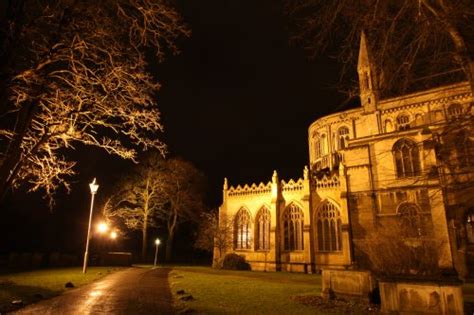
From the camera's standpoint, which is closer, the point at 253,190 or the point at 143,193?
the point at 253,190

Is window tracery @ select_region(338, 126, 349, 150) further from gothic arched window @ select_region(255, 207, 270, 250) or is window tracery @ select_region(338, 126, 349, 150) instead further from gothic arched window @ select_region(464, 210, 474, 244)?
gothic arched window @ select_region(464, 210, 474, 244)

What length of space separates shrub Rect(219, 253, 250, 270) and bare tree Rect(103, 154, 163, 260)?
36.0ft

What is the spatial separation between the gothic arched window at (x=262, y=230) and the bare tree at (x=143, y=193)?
39.6ft

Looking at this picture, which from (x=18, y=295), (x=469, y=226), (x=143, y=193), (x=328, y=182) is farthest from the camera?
(x=143, y=193)

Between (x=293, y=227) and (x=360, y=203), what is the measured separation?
23.1 feet

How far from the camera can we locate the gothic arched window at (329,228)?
2850 centimetres

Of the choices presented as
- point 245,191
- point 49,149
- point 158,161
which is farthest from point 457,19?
point 158,161

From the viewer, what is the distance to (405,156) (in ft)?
86.5

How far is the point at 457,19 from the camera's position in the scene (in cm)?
562

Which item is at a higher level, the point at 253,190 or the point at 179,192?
the point at 179,192

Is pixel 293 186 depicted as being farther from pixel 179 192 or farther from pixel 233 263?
pixel 179 192

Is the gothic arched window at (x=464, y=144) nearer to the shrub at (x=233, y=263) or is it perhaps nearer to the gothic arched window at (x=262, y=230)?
the shrub at (x=233, y=263)

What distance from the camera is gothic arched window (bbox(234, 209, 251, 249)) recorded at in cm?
3375

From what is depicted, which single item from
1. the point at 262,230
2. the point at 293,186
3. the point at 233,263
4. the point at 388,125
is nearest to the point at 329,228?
the point at 293,186
